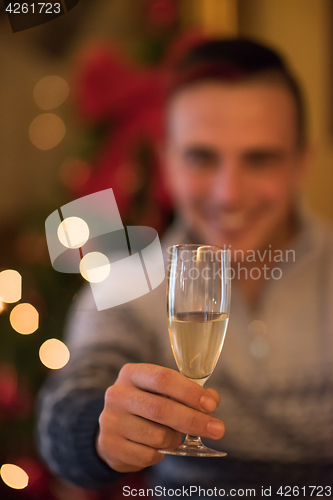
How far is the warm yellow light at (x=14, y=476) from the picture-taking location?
75 centimetres

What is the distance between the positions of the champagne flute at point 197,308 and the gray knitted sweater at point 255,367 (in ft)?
0.93

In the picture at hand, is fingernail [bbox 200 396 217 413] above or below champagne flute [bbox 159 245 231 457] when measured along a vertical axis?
below

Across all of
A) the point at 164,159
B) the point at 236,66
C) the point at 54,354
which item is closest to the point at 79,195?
the point at 164,159

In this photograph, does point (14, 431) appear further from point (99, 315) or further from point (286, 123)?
point (286, 123)

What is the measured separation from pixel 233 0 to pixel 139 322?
67cm

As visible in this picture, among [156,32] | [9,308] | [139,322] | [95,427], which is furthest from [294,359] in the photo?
[156,32]

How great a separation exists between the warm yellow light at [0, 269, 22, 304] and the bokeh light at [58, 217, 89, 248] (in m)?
0.11

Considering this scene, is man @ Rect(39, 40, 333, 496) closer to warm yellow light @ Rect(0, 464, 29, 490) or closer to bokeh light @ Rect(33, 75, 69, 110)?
warm yellow light @ Rect(0, 464, 29, 490)

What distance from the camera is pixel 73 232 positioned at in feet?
2.60

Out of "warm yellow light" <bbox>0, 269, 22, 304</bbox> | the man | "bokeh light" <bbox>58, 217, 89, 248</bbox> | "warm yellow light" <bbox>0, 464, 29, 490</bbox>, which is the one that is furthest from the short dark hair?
"warm yellow light" <bbox>0, 464, 29, 490</bbox>

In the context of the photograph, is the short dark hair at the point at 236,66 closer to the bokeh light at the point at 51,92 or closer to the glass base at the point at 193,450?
the bokeh light at the point at 51,92

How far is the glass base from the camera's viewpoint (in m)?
0.45

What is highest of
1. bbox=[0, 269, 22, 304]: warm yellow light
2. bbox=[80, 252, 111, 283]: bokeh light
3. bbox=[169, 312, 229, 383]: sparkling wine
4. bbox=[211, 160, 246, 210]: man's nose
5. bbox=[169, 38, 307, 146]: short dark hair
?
bbox=[169, 38, 307, 146]: short dark hair

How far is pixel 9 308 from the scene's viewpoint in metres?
0.78
